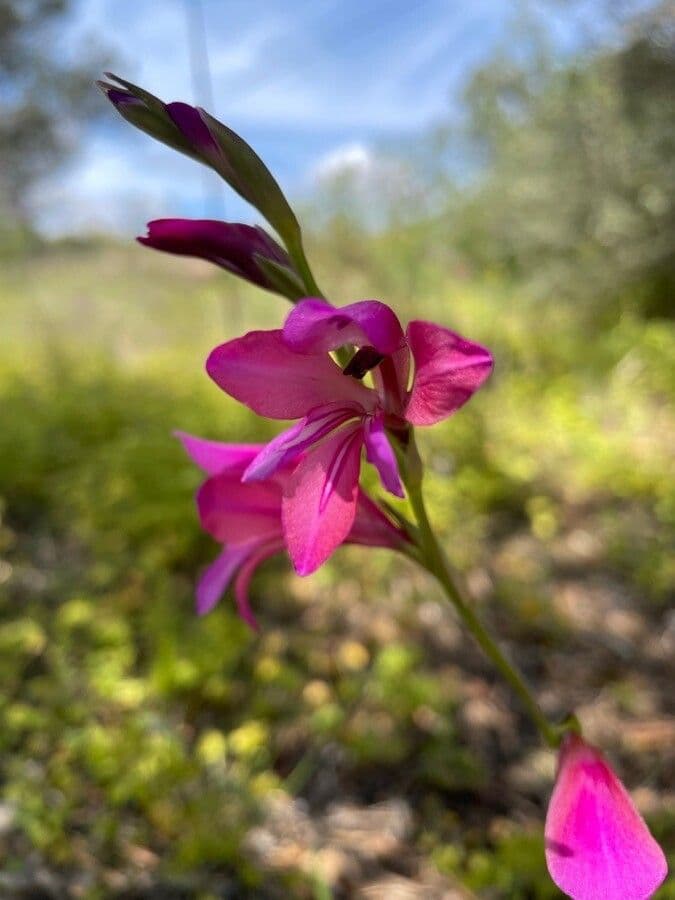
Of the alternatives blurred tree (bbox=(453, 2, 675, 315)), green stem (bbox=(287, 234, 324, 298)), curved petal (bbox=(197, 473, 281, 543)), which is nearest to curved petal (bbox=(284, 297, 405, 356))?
green stem (bbox=(287, 234, 324, 298))

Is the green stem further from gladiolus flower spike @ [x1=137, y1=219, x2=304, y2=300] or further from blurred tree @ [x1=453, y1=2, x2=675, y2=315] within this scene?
blurred tree @ [x1=453, y1=2, x2=675, y2=315]

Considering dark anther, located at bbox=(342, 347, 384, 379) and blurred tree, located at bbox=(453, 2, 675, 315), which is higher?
blurred tree, located at bbox=(453, 2, 675, 315)

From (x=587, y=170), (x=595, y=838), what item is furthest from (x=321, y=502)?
(x=587, y=170)

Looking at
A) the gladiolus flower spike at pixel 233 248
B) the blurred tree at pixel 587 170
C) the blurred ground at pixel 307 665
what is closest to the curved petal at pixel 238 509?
the gladiolus flower spike at pixel 233 248

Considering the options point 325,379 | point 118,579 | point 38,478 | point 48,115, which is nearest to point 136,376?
point 38,478

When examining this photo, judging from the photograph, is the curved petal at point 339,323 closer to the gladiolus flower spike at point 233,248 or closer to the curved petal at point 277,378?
the curved petal at point 277,378

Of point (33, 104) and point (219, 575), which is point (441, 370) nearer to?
point (219, 575)
